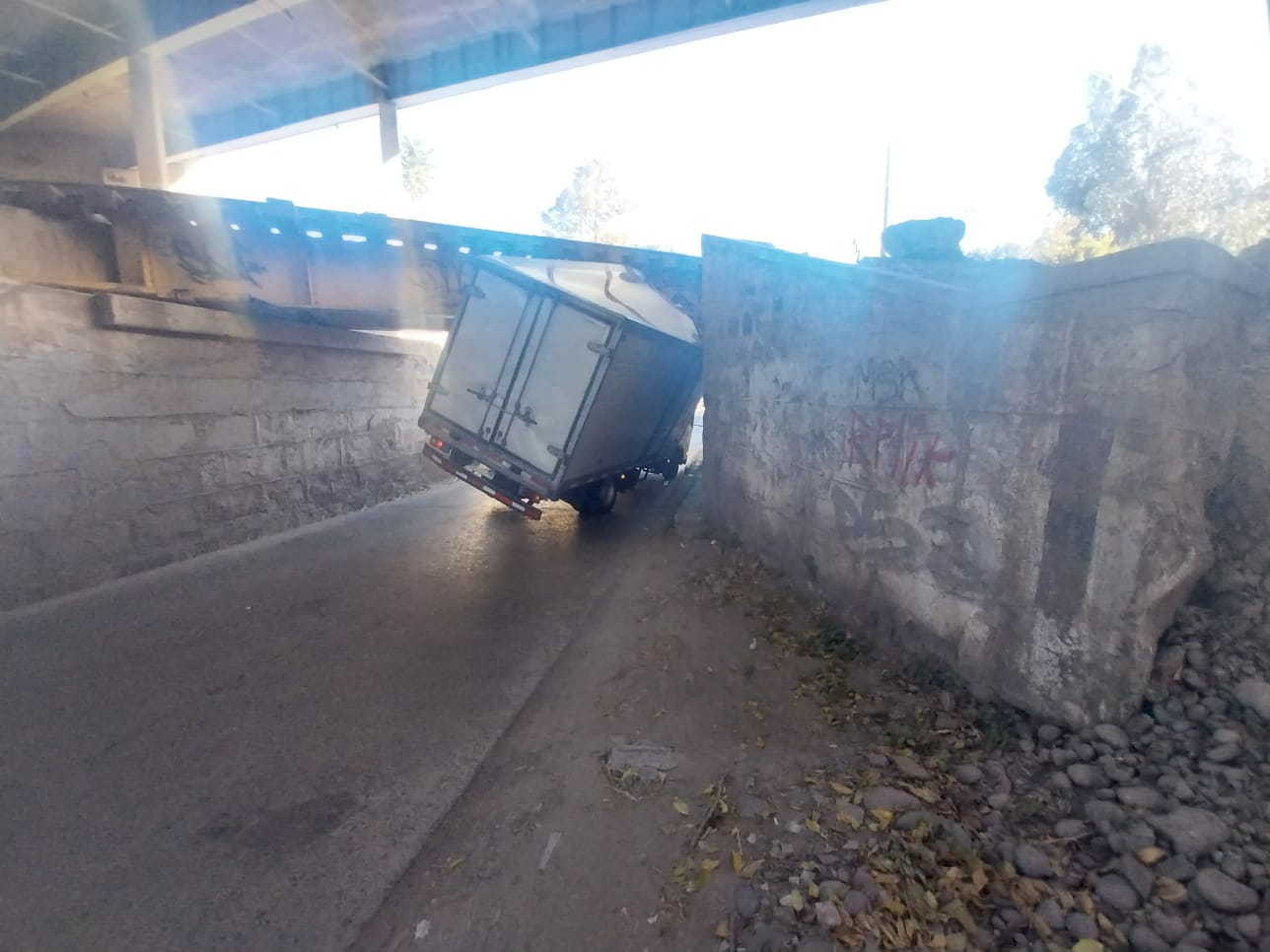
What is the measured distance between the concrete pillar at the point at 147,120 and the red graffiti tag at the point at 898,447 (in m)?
17.4

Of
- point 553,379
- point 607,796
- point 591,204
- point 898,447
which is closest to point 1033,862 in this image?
point 607,796

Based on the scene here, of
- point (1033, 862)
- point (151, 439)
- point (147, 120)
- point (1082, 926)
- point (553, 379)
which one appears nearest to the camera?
point (1082, 926)

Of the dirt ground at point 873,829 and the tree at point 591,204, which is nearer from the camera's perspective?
the dirt ground at point 873,829

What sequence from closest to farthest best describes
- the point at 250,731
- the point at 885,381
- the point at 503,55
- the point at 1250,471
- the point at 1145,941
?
the point at 1145,941 < the point at 1250,471 < the point at 250,731 < the point at 885,381 < the point at 503,55

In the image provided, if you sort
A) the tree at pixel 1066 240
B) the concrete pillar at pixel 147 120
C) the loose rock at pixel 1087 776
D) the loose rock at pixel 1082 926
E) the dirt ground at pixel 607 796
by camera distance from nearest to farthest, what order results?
the loose rock at pixel 1082 926
the dirt ground at pixel 607 796
the loose rock at pixel 1087 776
the concrete pillar at pixel 147 120
the tree at pixel 1066 240

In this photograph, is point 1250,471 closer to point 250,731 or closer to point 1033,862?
point 1033,862

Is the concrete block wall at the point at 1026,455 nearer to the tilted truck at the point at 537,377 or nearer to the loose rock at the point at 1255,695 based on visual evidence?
the loose rock at the point at 1255,695

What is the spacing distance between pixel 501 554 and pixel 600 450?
81.3 inches

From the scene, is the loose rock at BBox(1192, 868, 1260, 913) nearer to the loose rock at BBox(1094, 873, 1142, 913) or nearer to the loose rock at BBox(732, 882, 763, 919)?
the loose rock at BBox(1094, 873, 1142, 913)

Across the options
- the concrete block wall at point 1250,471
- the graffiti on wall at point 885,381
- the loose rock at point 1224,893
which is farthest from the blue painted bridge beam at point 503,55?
the loose rock at point 1224,893

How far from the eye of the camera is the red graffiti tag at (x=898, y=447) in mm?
4418

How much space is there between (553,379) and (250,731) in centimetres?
506

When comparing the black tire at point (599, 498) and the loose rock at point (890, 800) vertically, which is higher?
the loose rock at point (890, 800)

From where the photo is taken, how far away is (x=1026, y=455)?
371cm
